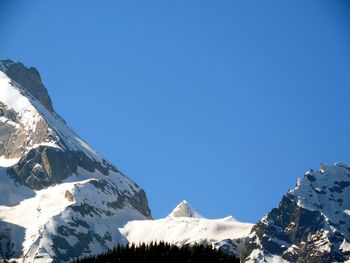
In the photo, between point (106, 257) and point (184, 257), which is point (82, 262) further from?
point (184, 257)

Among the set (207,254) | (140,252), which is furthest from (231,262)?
(140,252)

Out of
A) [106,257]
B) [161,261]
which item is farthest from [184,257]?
[106,257]

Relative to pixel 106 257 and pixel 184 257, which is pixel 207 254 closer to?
pixel 184 257

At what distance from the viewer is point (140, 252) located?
82.7 metres

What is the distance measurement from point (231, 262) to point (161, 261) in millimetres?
6516

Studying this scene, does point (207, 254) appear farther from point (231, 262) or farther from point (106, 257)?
point (106, 257)

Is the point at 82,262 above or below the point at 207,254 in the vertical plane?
below

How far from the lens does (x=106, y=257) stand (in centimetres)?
8362

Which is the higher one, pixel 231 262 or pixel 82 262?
pixel 231 262

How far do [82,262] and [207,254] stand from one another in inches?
434

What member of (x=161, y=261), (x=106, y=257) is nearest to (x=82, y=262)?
(x=106, y=257)

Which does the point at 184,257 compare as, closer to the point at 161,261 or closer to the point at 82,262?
the point at 161,261

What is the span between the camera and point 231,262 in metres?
82.5

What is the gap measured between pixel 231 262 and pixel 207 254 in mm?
2195
